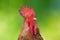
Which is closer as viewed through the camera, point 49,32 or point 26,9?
point 26,9

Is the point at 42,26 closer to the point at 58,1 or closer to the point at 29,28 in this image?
the point at 29,28

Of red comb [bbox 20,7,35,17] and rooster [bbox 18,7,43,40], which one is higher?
red comb [bbox 20,7,35,17]

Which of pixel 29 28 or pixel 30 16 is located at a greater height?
pixel 30 16

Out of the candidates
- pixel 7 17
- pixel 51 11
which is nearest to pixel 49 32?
pixel 51 11

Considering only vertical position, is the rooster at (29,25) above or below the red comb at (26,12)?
below

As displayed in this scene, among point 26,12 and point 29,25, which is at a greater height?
point 26,12
